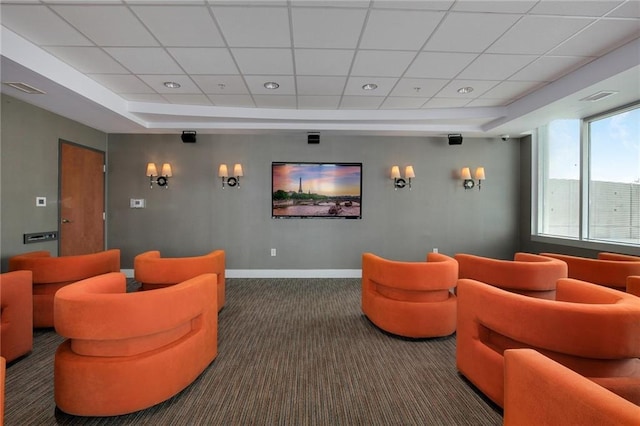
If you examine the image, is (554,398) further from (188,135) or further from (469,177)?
(188,135)

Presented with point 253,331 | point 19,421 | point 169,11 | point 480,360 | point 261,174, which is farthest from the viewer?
point 261,174

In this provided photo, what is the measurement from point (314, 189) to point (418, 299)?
3.27m

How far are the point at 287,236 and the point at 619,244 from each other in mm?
5318

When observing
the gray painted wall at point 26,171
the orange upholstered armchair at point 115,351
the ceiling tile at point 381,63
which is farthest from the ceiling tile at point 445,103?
the gray painted wall at point 26,171

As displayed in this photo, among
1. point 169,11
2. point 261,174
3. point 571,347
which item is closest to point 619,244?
point 571,347

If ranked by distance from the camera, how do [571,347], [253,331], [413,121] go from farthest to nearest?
1. [413,121]
2. [253,331]
3. [571,347]

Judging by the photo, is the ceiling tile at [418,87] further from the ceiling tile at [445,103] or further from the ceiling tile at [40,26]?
the ceiling tile at [40,26]

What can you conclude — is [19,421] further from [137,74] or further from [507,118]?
[507,118]

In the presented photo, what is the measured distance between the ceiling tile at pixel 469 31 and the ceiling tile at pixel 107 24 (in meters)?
2.80

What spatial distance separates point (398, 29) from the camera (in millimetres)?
2695

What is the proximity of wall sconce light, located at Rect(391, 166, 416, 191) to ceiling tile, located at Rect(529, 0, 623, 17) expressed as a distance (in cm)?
333

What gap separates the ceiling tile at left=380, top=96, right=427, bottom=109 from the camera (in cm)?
441

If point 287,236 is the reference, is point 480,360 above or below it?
below

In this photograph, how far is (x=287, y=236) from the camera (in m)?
5.86
